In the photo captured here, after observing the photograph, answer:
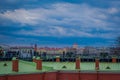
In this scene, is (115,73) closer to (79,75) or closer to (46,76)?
(79,75)

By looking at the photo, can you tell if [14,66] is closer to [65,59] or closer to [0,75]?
[0,75]

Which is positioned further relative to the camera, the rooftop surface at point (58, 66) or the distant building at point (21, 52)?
the distant building at point (21, 52)

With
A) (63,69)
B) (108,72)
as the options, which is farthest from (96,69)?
(63,69)

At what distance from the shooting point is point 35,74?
43.8 metres

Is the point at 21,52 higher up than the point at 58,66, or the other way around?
the point at 21,52

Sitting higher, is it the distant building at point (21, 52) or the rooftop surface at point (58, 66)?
the distant building at point (21, 52)

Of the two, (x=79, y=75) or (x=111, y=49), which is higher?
(x=111, y=49)

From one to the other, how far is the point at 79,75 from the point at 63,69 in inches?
136

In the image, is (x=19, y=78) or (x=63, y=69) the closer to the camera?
(x=19, y=78)

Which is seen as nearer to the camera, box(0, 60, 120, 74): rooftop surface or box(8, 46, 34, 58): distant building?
box(0, 60, 120, 74): rooftop surface

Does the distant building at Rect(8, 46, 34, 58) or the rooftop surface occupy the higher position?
the distant building at Rect(8, 46, 34, 58)

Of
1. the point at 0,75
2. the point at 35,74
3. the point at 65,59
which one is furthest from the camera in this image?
the point at 65,59

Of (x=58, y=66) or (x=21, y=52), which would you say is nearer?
(x=58, y=66)

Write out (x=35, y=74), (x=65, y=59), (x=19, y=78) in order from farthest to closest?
(x=65, y=59), (x=35, y=74), (x=19, y=78)
